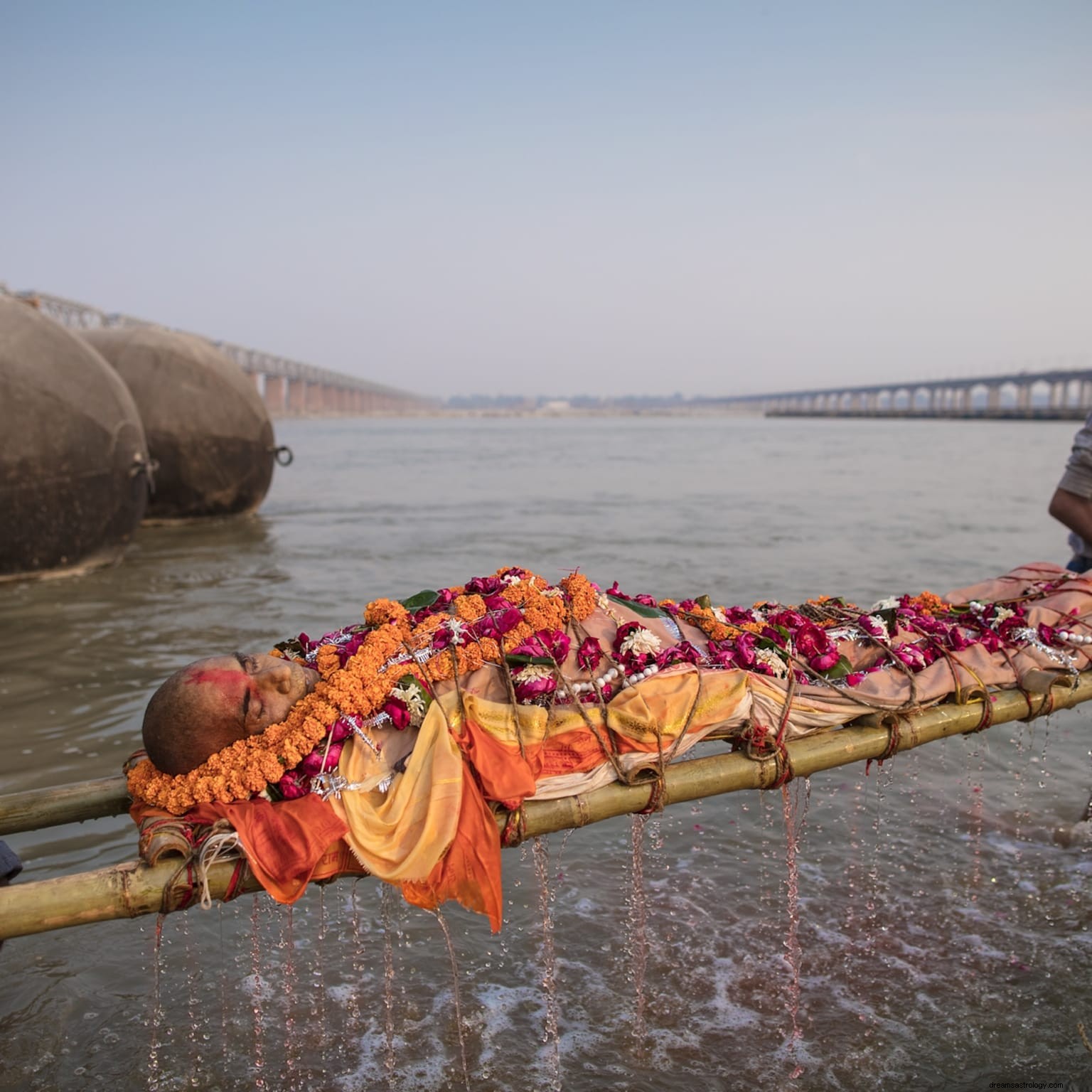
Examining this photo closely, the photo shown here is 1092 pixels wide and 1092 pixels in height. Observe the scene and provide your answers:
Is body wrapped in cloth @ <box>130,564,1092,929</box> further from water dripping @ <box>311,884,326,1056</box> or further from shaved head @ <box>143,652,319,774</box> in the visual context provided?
water dripping @ <box>311,884,326,1056</box>

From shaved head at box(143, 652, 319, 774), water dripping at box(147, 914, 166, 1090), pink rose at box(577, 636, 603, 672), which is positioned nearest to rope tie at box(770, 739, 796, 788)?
pink rose at box(577, 636, 603, 672)

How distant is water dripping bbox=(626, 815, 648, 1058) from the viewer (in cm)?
336

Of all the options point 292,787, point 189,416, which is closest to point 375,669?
point 292,787

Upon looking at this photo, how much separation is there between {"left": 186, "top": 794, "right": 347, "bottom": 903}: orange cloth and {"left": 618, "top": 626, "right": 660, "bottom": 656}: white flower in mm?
1064

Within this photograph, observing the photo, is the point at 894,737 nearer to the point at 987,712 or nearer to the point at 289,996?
the point at 987,712


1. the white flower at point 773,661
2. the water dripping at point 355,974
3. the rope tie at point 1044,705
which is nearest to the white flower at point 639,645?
the white flower at point 773,661

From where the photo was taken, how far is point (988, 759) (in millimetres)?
5578

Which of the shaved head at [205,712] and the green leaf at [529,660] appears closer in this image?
the shaved head at [205,712]

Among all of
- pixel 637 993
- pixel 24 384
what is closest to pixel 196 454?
pixel 24 384

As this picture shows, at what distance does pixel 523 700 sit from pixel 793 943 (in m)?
1.61

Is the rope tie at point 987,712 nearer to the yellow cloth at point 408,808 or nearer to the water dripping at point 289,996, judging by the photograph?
the yellow cloth at point 408,808

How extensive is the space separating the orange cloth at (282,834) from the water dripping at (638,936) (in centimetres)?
108

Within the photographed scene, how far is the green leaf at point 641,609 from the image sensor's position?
3.65 m

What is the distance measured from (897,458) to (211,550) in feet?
82.7
